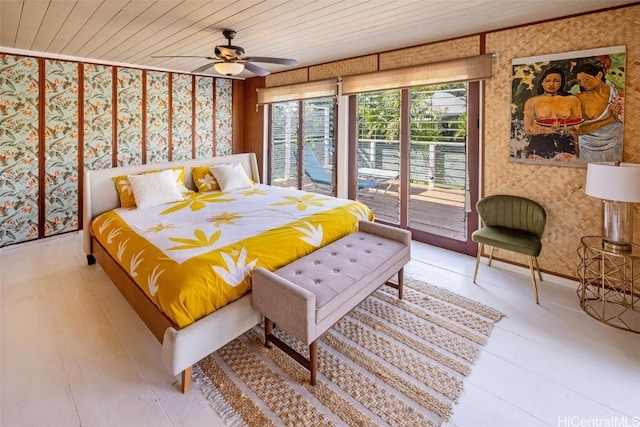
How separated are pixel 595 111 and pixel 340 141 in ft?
8.97

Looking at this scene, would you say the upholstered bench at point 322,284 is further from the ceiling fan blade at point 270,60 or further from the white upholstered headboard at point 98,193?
the white upholstered headboard at point 98,193

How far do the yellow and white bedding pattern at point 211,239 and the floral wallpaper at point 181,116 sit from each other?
2014mm

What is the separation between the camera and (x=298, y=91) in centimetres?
492

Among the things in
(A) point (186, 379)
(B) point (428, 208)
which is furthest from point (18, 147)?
(B) point (428, 208)

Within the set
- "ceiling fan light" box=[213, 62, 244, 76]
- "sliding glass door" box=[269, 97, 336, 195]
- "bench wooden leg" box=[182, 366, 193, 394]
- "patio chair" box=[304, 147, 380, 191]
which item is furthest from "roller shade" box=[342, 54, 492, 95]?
"bench wooden leg" box=[182, 366, 193, 394]

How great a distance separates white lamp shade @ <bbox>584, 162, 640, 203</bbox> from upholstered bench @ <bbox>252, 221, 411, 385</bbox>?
1.39 metres

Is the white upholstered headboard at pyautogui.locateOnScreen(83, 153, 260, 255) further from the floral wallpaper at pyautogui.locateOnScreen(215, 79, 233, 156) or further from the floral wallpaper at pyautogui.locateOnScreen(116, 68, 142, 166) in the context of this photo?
the floral wallpaper at pyautogui.locateOnScreen(215, 79, 233, 156)

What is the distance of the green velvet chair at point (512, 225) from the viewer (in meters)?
2.76

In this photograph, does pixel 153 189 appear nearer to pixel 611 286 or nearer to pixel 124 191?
pixel 124 191

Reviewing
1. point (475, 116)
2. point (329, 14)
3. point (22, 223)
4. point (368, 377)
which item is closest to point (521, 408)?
point (368, 377)

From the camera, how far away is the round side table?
2455 mm

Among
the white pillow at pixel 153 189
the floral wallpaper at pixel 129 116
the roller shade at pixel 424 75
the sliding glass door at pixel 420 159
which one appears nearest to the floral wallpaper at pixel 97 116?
the floral wallpaper at pixel 129 116

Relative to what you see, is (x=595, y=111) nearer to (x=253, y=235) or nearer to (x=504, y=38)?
(x=504, y=38)

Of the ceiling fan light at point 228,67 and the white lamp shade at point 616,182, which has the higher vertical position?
the ceiling fan light at point 228,67
